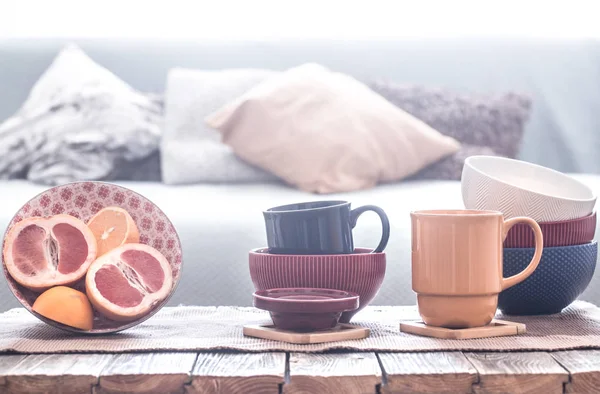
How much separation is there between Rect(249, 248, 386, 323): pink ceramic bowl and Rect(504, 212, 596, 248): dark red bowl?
0.56ft

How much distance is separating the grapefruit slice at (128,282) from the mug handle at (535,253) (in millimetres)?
354

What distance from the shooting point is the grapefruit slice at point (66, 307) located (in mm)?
787

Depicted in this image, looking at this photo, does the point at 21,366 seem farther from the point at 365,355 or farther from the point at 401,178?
the point at 401,178

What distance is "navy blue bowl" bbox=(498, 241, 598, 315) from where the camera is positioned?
89cm

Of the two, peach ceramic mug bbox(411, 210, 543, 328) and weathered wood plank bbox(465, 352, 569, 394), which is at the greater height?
peach ceramic mug bbox(411, 210, 543, 328)

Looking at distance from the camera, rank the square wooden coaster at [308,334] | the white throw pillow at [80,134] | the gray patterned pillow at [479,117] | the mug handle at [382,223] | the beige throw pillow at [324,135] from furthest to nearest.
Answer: the gray patterned pillow at [479,117] < the white throw pillow at [80,134] < the beige throw pillow at [324,135] < the mug handle at [382,223] < the square wooden coaster at [308,334]

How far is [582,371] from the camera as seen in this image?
0.65 meters

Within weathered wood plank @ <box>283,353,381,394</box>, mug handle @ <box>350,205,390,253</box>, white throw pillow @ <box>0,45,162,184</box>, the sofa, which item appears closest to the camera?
weathered wood plank @ <box>283,353,381,394</box>

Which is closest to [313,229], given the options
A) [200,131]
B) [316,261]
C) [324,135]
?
[316,261]

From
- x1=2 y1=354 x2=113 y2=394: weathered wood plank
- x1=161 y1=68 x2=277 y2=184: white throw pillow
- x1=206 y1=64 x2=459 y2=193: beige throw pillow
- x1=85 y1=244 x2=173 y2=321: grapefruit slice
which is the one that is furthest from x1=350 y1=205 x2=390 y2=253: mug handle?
x1=161 y1=68 x2=277 y2=184: white throw pillow

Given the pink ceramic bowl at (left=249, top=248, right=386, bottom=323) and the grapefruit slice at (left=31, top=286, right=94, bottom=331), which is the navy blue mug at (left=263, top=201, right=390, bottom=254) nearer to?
the pink ceramic bowl at (left=249, top=248, right=386, bottom=323)

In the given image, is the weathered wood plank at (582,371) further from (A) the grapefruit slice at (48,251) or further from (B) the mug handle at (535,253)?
(A) the grapefruit slice at (48,251)

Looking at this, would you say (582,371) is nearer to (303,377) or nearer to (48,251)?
(303,377)

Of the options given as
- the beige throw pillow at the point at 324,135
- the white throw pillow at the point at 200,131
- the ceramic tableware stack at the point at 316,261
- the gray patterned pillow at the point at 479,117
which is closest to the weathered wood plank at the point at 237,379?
the ceramic tableware stack at the point at 316,261
